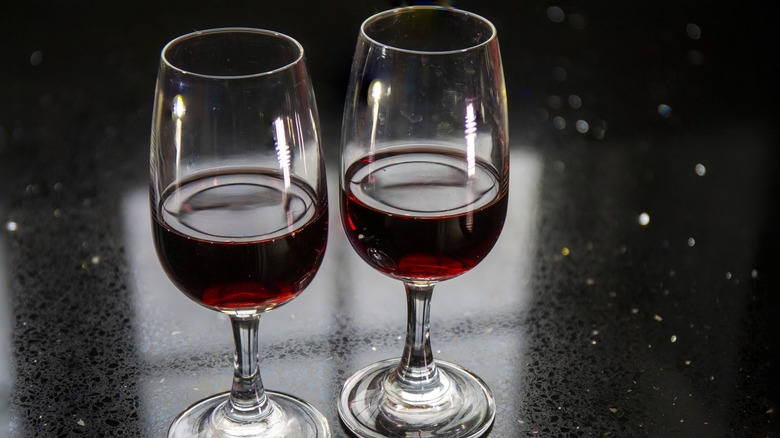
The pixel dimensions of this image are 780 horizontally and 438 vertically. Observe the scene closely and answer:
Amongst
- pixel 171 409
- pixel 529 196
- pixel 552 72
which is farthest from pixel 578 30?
pixel 171 409

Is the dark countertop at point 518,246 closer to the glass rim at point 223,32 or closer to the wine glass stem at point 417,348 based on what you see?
the wine glass stem at point 417,348

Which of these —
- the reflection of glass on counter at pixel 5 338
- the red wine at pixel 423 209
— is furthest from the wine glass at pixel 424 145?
the reflection of glass on counter at pixel 5 338

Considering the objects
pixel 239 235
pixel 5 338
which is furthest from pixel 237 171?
pixel 5 338

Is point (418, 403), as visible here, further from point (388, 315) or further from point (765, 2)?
point (765, 2)

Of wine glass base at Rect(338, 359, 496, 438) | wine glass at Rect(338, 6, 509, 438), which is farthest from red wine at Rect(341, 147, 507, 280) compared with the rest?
wine glass base at Rect(338, 359, 496, 438)

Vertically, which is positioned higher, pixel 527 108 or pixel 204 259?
pixel 204 259

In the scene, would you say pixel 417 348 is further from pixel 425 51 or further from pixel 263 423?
pixel 425 51
